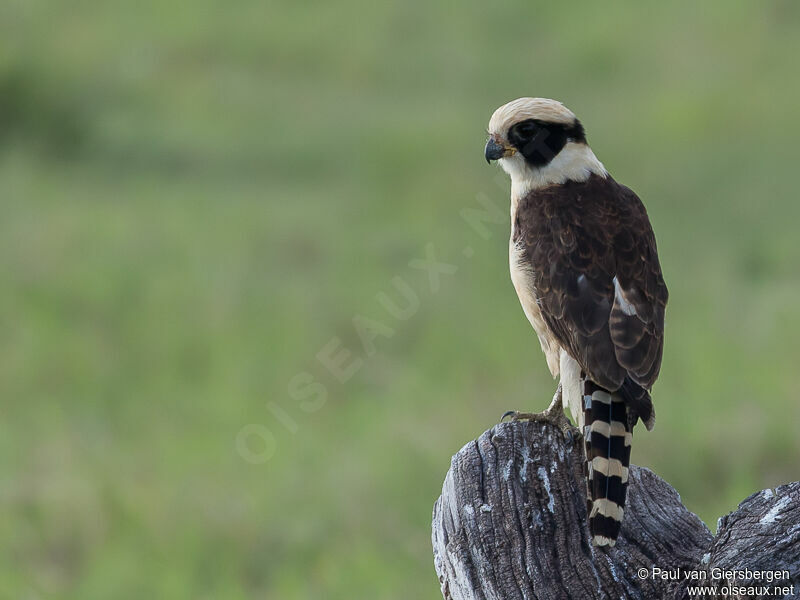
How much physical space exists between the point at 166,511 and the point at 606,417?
3.82 m

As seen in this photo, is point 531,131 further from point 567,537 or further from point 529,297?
point 567,537

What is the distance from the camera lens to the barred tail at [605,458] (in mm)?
2641

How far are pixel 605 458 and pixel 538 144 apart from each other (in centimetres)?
149

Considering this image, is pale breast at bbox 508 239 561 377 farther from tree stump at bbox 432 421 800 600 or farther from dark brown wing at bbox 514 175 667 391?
tree stump at bbox 432 421 800 600

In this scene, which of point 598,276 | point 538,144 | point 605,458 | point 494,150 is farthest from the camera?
point 538,144

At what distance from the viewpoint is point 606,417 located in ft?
10.7

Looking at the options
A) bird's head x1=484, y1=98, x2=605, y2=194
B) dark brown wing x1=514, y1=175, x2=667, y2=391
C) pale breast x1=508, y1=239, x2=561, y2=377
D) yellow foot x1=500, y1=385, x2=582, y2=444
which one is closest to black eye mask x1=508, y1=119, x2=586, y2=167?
bird's head x1=484, y1=98, x2=605, y2=194

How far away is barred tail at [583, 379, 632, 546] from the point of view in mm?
2641

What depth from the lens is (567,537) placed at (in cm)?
269

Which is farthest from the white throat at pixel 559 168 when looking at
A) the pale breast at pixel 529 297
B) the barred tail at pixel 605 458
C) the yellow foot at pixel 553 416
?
the barred tail at pixel 605 458

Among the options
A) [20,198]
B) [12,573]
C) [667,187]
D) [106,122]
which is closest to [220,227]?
[20,198]

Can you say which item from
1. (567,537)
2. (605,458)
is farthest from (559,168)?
(567,537)

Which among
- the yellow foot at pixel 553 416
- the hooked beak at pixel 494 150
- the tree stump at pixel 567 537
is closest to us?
the tree stump at pixel 567 537

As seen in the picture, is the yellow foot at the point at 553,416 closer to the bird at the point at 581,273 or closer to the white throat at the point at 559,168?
the bird at the point at 581,273
